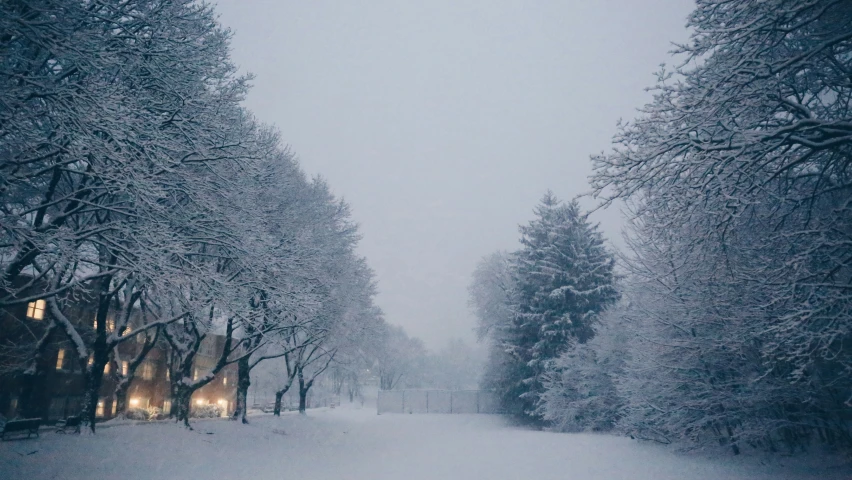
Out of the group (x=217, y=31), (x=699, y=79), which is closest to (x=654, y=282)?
(x=699, y=79)

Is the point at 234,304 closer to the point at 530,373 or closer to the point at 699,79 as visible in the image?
the point at 699,79

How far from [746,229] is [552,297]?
21.1m

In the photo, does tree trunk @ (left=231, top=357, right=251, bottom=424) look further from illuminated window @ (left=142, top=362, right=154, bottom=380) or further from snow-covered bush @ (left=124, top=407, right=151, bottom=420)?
illuminated window @ (left=142, top=362, right=154, bottom=380)

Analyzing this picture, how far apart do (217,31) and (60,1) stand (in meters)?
5.51

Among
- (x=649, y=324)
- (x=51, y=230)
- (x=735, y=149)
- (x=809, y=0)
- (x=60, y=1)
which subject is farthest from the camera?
(x=649, y=324)

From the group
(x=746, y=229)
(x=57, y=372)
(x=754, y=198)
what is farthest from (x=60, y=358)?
(x=754, y=198)

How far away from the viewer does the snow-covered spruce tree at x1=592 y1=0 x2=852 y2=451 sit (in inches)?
247

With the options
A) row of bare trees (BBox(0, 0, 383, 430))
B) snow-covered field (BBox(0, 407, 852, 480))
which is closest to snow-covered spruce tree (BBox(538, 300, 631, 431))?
snow-covered field (BBox(0, 407, 852, 480))

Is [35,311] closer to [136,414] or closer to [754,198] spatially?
[136,414]

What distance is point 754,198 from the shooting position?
27.5ft

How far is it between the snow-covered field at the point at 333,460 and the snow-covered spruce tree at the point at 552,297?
11408 millimetres

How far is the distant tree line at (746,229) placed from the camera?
20.8 feet

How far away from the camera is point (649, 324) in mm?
15078

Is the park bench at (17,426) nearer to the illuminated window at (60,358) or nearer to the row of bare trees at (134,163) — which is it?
the row of bare trees at (134,163)
